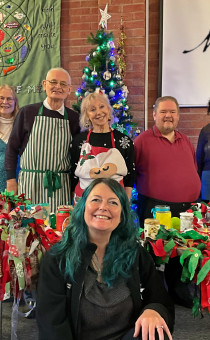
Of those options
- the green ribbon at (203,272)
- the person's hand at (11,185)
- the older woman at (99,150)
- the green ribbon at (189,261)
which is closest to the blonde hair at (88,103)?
the older woman at (99,150)

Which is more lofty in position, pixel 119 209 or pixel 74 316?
pixel 119 209

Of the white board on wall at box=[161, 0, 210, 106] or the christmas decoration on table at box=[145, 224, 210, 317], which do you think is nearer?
the christmas decoration on table at box=[145, 224, 210, 317]

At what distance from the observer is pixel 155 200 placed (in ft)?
9.27

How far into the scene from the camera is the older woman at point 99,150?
8.50 feet

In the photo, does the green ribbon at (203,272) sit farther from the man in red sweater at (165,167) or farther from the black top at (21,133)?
the black top at (21,133)

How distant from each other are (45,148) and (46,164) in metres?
0.12

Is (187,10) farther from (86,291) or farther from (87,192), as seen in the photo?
(86,291)

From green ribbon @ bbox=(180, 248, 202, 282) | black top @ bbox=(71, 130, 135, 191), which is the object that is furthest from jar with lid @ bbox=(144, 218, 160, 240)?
black top @ bbox=(71, 130, 135, 191)

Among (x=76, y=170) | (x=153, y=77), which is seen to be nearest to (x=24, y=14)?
(x=153, y=77)

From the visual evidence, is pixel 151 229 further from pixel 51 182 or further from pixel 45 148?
pixel 45 148

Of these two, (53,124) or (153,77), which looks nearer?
(53,124)

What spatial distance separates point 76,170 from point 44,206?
0.50 meters

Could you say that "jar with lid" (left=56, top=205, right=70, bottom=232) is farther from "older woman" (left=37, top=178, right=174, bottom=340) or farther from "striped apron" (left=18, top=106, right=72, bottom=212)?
"striped apron" (left=18, top=106, right=72, bottom=212)

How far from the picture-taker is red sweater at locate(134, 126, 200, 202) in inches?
111
